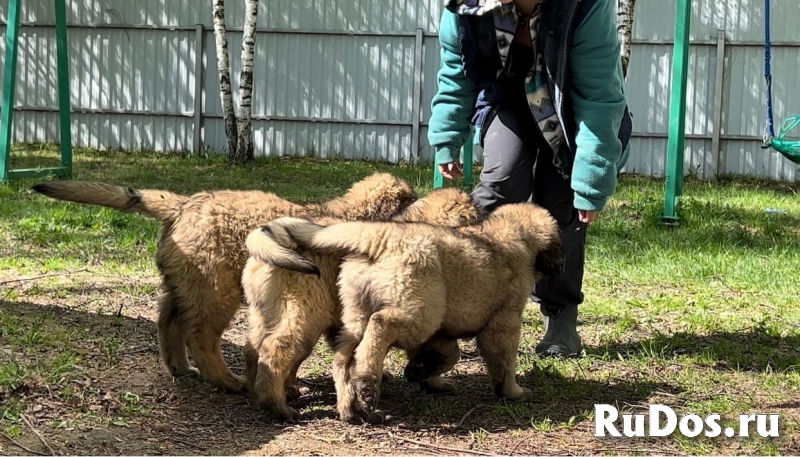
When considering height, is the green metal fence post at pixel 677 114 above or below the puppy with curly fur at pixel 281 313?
above

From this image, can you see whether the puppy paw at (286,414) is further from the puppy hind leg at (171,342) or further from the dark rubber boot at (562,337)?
the dark rubber boot at (562,337)

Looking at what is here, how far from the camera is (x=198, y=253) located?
467cm

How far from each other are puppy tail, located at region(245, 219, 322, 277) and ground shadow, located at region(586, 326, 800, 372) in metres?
2.24

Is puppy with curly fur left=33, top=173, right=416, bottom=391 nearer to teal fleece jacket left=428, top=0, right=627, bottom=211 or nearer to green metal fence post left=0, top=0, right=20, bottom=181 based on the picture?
teal fleece jacket left=428, top=0, right=627, bottom=211

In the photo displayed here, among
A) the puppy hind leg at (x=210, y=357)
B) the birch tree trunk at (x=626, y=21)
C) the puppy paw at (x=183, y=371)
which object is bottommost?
the puppy paw at (x=183, y=371)

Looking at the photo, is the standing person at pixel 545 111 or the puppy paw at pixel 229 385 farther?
the standing person at pixel 545 111

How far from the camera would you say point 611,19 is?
5070 millimetres

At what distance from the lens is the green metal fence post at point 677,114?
33.6 feet

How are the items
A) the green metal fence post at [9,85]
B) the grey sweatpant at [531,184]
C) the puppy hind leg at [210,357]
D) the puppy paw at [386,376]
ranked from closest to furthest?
the puppy hind leg at [210,357] < the puppy paw at [386,376] < the grey sweatpant at [531,184] < the green metal fence post at [9,85]

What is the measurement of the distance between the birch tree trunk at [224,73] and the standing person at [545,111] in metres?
9.72

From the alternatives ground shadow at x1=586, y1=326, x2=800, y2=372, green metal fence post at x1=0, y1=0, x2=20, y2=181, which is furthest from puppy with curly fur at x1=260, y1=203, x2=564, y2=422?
green metal fence post at x1=0, y1=0, x2=20, y2=181

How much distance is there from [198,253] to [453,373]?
5.20ft

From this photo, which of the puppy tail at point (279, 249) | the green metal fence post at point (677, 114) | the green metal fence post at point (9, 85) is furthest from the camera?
the green metal fence post at point (9, 85)

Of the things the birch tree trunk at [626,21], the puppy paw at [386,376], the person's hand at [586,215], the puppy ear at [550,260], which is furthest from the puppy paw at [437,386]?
the birch tree trunk at [626,21]
